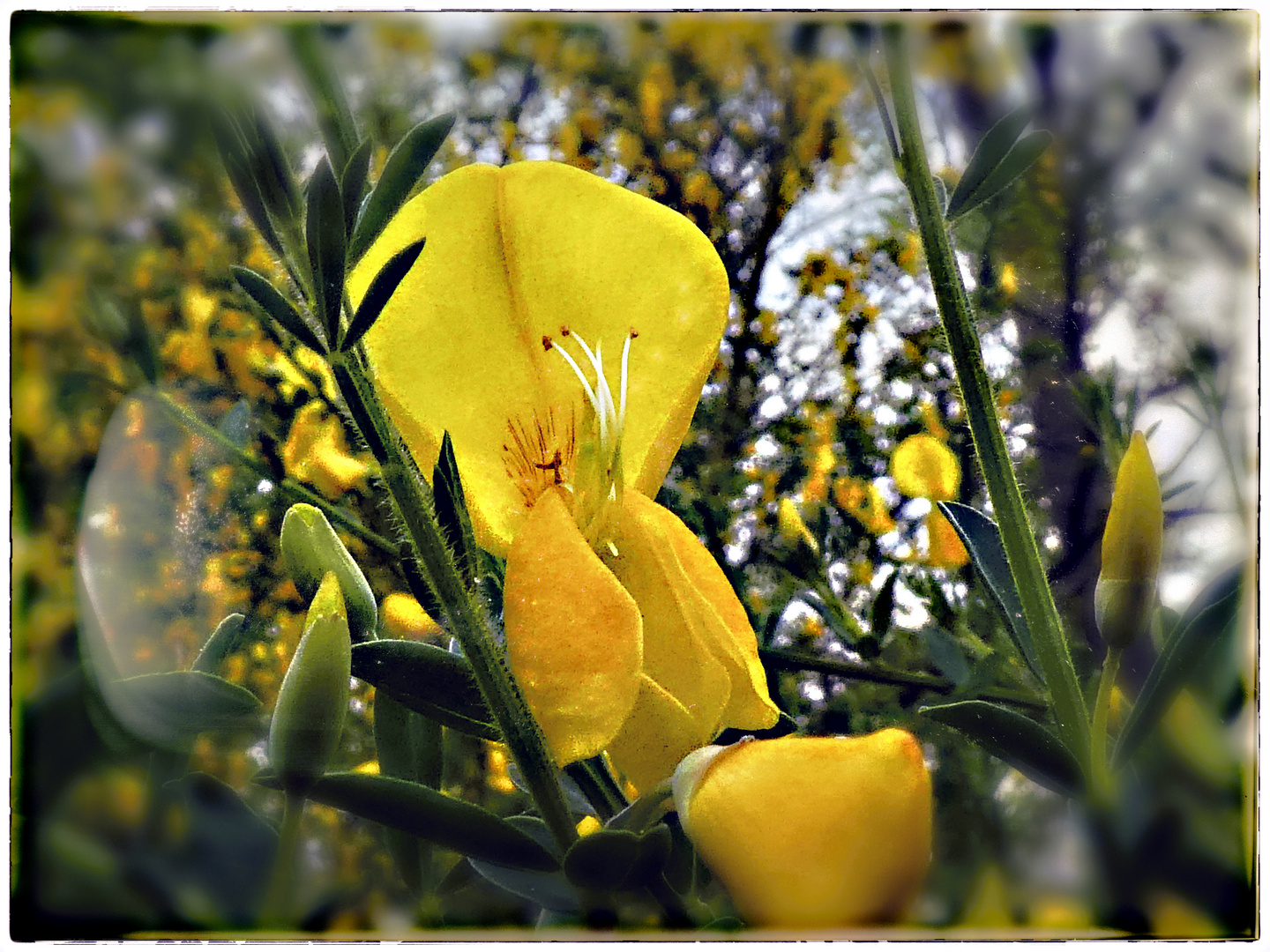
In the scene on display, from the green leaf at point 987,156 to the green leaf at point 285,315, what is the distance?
0.47 meters

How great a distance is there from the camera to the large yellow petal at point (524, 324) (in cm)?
82

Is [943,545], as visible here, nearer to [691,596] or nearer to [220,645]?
[691,596]

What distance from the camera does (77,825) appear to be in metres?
0.91

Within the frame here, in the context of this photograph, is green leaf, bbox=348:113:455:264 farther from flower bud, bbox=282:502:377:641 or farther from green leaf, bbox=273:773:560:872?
green leaf, bbox=273:773:560:872

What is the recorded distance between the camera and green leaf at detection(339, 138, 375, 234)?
0.73m

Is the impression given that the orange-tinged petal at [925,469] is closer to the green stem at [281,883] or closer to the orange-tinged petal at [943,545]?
the orange-tinged petal at [943,545]

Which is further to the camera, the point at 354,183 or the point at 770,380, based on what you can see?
the point at 770,380

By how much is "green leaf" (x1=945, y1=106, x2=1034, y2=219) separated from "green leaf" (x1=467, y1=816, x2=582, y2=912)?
53cm

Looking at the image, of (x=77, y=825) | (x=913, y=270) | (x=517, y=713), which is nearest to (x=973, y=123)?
(x=913, y=270)

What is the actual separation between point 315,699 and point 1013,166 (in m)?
0.64

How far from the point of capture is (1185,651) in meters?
0.89

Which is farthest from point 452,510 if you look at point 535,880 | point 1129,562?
point 1129,562

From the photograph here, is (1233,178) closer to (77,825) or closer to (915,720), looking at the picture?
(915,720)

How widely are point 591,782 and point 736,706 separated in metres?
0.11
